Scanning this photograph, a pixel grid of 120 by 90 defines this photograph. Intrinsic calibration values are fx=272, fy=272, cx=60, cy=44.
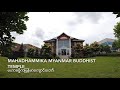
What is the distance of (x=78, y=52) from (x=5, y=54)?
64.6 inches

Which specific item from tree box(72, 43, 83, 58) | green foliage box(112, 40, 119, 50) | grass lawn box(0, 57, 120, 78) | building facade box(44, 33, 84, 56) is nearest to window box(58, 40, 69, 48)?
building facade box(44, 33, 84, 56)

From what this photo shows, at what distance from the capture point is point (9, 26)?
609cm

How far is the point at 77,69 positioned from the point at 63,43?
756 mm

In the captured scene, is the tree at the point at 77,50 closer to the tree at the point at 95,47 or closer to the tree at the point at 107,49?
the tree at the point at 95,47

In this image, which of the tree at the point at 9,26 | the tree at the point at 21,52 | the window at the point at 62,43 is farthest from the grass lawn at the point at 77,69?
the window at the point at 62,43

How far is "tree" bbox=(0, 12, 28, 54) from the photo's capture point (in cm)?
584

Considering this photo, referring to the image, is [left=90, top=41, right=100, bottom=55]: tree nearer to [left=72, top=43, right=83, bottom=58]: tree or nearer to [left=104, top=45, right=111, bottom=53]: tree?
[left=104, top=45, right=111, bottom=53]: tree

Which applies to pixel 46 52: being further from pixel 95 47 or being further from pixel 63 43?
pixel 95 47

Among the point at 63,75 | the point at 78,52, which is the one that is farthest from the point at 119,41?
the point at 63,75

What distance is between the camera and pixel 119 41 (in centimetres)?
620

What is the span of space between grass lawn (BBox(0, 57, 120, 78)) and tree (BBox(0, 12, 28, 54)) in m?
0.41

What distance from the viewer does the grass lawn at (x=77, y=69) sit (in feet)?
18.9

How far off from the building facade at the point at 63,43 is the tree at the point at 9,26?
2.28ft
